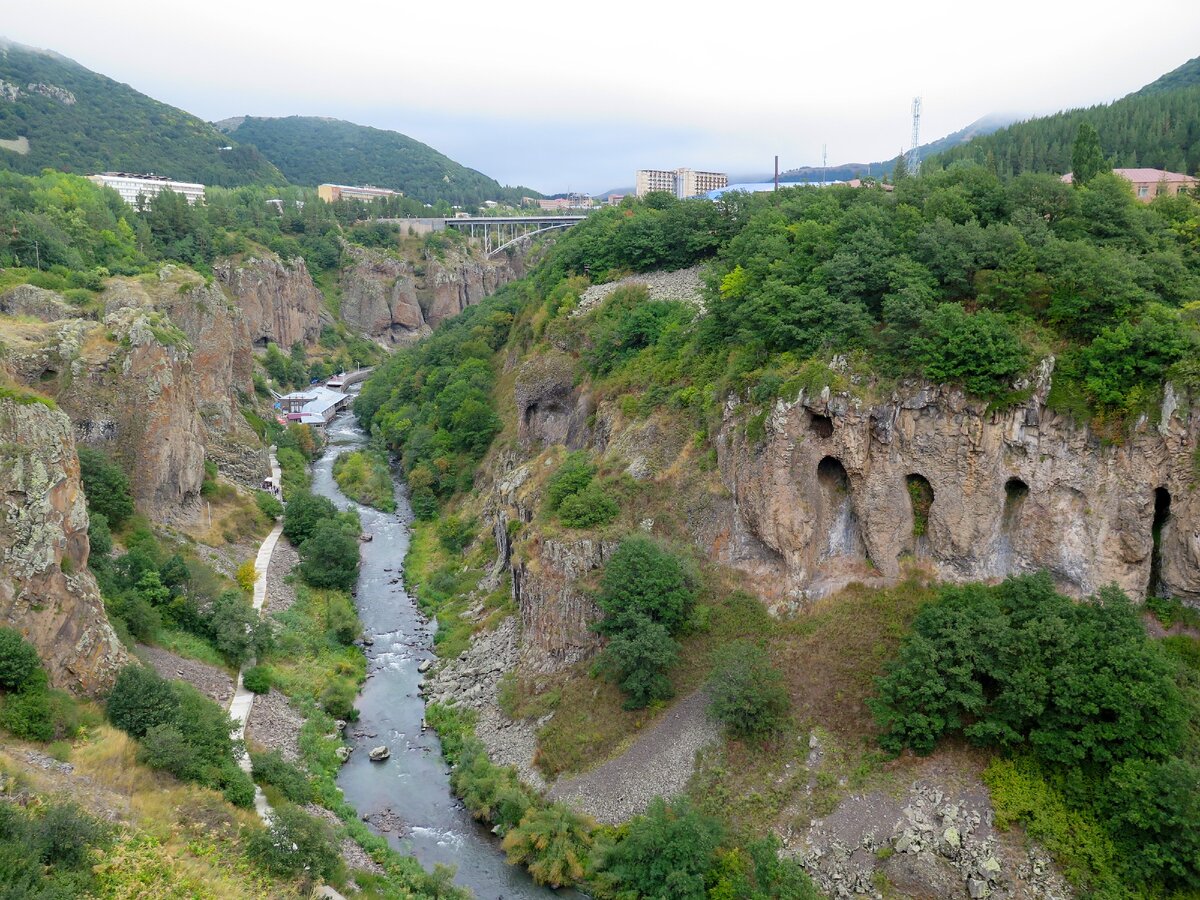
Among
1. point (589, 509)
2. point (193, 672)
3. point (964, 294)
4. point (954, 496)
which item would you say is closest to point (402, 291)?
point (589, 509)

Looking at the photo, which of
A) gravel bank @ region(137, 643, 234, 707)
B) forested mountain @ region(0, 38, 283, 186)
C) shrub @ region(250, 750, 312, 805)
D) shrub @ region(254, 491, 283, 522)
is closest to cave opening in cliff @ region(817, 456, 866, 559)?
shrub @ region(250, 750, 312, 805)

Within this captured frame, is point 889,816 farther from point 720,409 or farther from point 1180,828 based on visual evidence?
point 720,409

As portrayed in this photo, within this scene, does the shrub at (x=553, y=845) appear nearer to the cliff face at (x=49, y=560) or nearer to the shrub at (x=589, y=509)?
the shrub at (x=589, y=509)

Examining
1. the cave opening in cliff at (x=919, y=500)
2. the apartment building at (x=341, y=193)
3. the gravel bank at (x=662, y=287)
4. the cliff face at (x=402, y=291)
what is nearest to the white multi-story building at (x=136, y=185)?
the cliff face at (x=402, y=291)

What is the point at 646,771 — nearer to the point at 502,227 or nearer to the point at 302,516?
the point at 302,516

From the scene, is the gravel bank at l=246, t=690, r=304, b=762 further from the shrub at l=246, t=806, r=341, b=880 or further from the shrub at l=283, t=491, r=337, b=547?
the shrub at l=283, t=491, r=337, b=547

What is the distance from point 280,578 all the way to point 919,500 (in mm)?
35248

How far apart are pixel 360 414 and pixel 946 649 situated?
240ft

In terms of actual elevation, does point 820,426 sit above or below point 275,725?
above

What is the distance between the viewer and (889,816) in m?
26.2

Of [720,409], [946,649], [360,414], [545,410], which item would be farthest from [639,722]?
[360,414]

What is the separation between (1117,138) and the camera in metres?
76.5

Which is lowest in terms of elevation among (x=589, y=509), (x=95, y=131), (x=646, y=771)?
(x=646, y=771)

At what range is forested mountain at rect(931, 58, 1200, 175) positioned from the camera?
73312 millimetres
